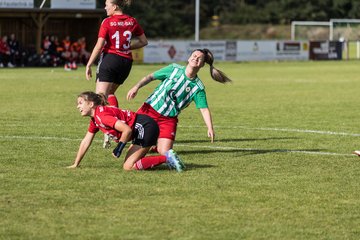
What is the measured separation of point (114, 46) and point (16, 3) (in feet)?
107

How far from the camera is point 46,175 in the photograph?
31.6 feet

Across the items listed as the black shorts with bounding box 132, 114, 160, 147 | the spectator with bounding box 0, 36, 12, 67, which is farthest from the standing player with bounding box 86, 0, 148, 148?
the spectator with bounding box 0, 36, 12, 67

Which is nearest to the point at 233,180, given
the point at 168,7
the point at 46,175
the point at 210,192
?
the point at 210,192

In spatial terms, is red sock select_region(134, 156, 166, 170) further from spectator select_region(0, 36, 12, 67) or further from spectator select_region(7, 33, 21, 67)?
spectator select_region(7, 33, 21, 67)

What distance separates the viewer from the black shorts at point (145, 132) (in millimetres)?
10094

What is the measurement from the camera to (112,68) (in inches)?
501

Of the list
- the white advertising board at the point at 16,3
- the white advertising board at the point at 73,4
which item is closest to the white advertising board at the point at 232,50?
the white advertising board at the point at 73,4

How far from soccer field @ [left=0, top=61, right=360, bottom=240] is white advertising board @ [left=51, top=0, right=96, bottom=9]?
2816 centimetres

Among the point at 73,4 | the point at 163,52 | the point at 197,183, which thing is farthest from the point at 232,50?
the point at 197,183

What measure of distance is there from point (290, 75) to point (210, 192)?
28.9 m

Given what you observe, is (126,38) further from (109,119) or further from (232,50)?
(232,50)

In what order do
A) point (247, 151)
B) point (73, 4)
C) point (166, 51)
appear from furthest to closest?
point (166, 51) < point (73, 4) < point (247, 151)

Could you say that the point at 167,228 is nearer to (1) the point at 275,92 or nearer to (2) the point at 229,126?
(2) the point at 229,126

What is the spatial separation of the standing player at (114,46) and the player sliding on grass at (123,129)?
2.51 meters
